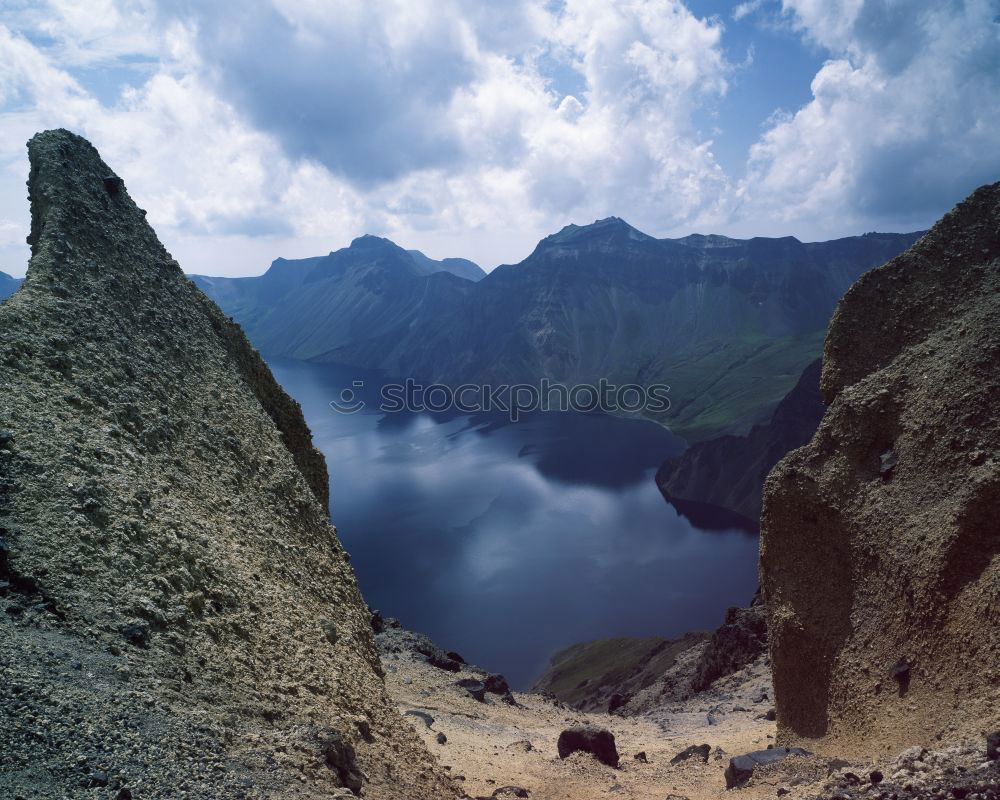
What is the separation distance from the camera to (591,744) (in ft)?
60.4

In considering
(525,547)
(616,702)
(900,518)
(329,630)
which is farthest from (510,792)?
(525,547)

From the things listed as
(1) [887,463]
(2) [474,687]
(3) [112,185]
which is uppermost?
(3) [112,185]

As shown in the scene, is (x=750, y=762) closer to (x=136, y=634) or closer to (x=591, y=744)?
(x=591, y=744)

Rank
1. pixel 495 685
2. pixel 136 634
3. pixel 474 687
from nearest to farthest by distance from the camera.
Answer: pixel 136 634
pixel 474 687
pixel 495 685

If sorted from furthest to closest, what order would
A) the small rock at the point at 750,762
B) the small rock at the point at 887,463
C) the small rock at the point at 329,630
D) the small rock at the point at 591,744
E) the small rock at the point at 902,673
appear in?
the small rock at the point at 591,744
the small rock at the point at 887,463
the small rock at the point at 750,762
the small rock at the point at 902,673
the small rock at the point at 329,630

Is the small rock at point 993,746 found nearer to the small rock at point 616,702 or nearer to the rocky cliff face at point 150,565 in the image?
the rocky cliff face at point 150,565

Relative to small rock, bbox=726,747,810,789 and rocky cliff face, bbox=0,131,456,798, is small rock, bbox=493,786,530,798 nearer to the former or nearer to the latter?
rocky cliff face, bbox=0,131,456,798

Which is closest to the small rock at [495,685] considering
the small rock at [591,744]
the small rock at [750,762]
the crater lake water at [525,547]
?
the small rock at [591,744]

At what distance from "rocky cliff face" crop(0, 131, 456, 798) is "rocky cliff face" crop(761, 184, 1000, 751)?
8.49 meters

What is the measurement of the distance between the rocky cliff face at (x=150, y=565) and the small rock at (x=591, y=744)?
28.6 ft

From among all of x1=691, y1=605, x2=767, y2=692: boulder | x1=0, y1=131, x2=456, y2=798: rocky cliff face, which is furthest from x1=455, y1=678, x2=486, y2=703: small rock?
x1=0, y1=131, x2=456, y2=798: rocky cliff face

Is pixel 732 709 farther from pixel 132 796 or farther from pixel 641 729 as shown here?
pixel 132 796

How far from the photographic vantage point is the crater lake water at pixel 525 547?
58.9 m

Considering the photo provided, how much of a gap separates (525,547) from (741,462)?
40.6 metres
